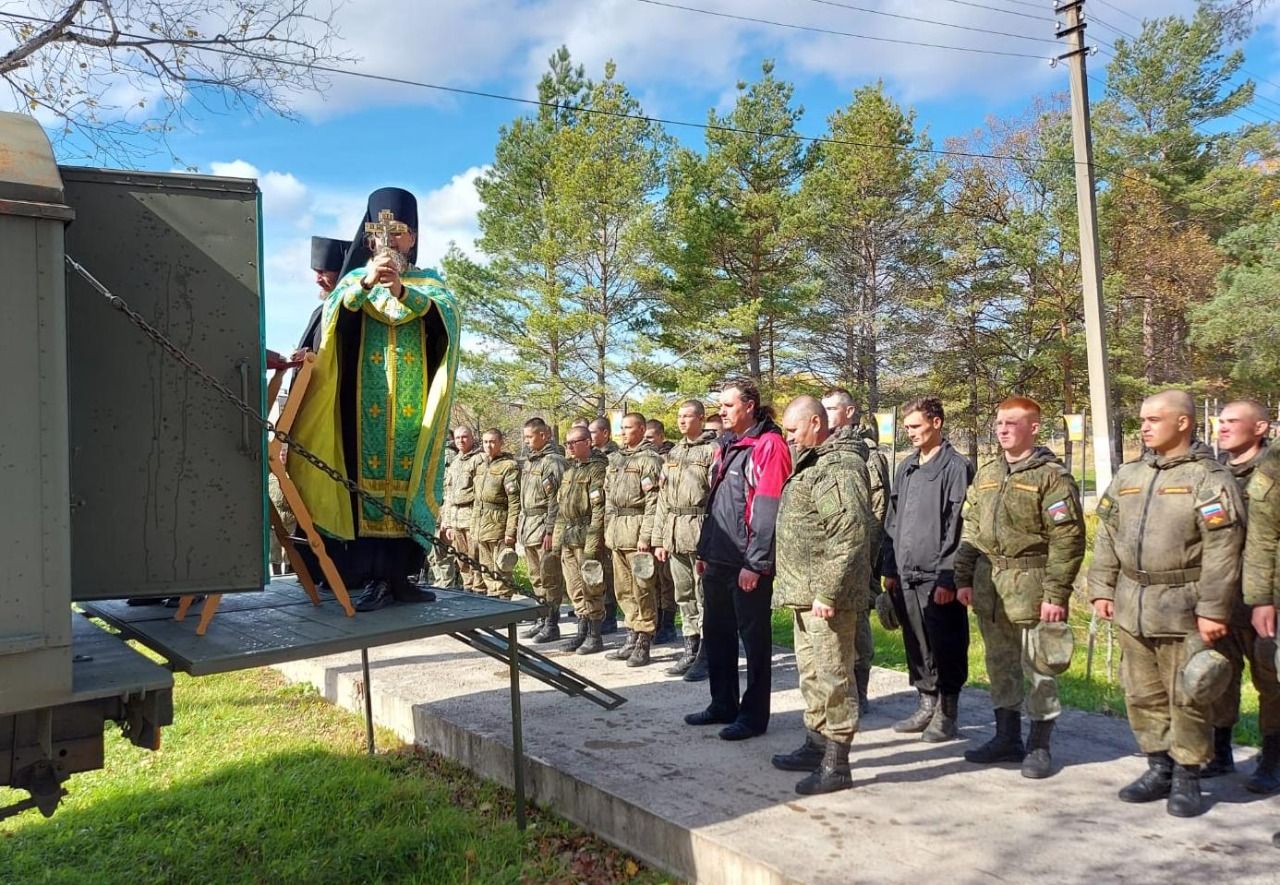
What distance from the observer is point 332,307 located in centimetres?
440

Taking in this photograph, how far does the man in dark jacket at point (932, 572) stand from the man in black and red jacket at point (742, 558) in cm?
80

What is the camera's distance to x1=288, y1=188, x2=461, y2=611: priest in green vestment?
4.39m

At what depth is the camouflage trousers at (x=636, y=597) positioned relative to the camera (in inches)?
280

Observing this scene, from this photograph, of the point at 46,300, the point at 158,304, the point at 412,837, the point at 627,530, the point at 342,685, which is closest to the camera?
the point at 46,300

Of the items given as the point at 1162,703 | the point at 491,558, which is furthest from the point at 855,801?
the point at 491,558

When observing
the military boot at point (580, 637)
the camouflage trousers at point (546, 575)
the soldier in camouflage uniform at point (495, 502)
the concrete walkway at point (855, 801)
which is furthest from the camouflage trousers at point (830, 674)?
the soldier in camouflage uniform at point (495, 502)

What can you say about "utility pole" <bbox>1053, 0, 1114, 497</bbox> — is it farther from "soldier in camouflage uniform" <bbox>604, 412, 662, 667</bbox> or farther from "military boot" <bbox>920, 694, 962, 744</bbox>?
"military boot" <bbox>920, 694, 962, 744</bbox>

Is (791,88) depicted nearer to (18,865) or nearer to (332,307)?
(332,307)

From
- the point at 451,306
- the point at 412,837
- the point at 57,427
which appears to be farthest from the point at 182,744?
the point at 57,427

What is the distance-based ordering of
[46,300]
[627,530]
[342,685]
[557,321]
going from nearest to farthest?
1. [46,300]
2. [342,685]
3. [627,530]
4. [557,321]

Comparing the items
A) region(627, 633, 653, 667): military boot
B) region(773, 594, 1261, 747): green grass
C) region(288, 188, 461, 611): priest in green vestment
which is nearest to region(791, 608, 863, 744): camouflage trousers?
region(773, 594, 1261, 747): green grass

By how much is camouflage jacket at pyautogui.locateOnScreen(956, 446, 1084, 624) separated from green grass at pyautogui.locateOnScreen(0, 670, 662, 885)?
224cm

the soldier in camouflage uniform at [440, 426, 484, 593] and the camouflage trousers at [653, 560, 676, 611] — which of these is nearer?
the camouflage trousers at [653, 560, 676, 611]

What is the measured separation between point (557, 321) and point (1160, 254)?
17.2 meters
